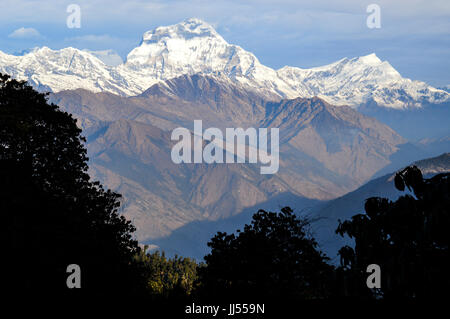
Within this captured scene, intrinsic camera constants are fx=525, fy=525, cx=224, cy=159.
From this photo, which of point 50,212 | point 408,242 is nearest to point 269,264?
point 50,212

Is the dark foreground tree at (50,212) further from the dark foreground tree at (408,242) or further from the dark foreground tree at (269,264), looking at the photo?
the dark foreground tree at (408,242)

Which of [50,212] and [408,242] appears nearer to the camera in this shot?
[408,242]

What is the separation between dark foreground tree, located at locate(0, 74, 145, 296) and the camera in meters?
28.6

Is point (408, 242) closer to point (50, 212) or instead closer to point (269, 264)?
point (269, 264)

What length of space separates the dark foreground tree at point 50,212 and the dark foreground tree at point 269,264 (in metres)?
6.12

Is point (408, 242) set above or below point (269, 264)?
above

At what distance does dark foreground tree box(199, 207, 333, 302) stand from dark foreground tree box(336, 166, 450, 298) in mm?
18873

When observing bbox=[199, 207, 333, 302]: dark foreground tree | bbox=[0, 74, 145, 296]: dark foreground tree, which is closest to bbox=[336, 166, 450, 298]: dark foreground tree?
bbox=[0, 74, 145, 296]: dark foreground tree

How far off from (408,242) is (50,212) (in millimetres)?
28093

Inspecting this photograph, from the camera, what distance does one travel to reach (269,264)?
35.9 m

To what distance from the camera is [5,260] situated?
2727 centimetres

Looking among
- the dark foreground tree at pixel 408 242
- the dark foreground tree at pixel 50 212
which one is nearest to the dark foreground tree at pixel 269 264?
the dark foreground tree at pixel 50 212

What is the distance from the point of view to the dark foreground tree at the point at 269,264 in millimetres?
34062
